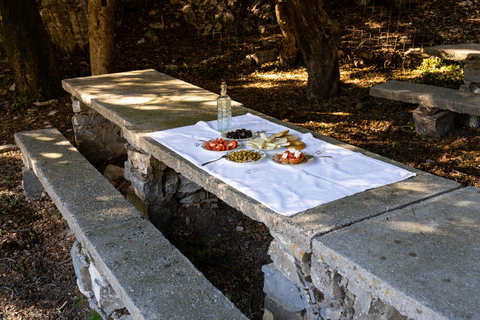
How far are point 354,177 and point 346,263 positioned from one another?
31.7 inches

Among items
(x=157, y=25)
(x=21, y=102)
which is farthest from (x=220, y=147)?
(x=157, y=25)

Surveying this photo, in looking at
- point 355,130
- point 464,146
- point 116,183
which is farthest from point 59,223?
point 464,146

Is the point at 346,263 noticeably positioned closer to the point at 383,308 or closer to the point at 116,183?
the point at 383,308

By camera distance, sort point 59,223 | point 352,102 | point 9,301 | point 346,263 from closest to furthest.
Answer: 1. point 346,263
2. point 9,301
3. point 59,223
4. point 352,102

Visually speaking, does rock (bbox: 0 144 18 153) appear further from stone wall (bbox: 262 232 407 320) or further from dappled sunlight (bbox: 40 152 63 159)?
stone wall (bbox: 262 232 407 320)

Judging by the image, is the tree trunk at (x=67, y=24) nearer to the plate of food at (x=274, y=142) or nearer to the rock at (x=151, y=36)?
the rock at (x=151, y=36)

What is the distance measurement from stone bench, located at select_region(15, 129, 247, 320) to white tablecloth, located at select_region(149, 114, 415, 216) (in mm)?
548

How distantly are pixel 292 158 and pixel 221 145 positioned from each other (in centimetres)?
52

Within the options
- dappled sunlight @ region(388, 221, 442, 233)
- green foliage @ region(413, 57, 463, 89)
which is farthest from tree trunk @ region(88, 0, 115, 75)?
dappled sunlight @ region(388, 221, 442, 233)

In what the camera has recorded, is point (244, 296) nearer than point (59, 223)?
Yes

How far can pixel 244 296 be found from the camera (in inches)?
130

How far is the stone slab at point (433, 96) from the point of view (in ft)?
16.3

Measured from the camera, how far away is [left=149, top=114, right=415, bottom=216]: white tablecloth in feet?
7.89

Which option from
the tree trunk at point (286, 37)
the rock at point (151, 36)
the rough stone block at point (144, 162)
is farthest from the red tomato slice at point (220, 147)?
the rock at point (151, 36)
